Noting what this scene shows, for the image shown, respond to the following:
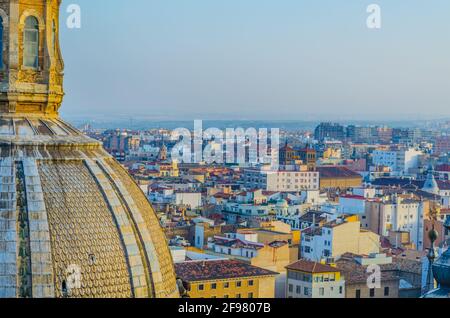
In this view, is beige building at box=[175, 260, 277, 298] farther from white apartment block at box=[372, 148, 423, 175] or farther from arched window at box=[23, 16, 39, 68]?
white apartment block at box=[372, 148, 423, 175]

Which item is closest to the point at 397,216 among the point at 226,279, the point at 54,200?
the point at 226,279

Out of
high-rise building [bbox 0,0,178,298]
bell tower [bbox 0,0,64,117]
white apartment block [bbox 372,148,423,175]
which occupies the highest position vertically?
bell tower [bbox 0,0,64,117]

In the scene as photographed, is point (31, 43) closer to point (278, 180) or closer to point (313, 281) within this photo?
point (313, 281)

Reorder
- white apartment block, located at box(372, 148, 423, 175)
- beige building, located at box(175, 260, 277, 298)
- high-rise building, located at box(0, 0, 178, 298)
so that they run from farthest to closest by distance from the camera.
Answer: white apartment block, located at box(372, 148, 423, 175) → beige building, located at box(175, 260, 277, 298) → high-rise building, located at box(0, 0, 178, 298)

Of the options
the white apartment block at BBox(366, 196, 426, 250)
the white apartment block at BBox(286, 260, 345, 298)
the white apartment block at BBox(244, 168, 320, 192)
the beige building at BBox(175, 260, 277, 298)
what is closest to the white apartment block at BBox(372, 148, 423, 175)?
the white apartment block at BBox(244, 168, 320, 192)
